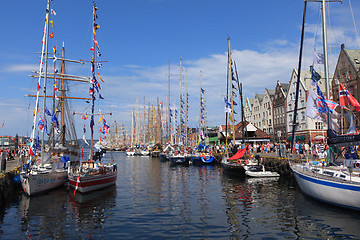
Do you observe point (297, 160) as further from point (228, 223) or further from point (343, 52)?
point (343, 52)

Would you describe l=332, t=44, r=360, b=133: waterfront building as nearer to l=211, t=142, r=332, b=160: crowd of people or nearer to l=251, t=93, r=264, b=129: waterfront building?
l=211, t=142, r=332, b=160: crowd of people

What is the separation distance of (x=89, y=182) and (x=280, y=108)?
226ft

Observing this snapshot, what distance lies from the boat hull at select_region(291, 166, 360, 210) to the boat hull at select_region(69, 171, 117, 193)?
658 inches

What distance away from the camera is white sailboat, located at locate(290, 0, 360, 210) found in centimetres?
1555

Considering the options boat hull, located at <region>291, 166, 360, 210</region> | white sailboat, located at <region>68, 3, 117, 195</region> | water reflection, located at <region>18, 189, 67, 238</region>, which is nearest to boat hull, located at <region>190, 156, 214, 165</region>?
white sailboat, located at <region>68, 3, 117, 195</region>

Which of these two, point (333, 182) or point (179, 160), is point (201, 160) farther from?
point (333, 182)

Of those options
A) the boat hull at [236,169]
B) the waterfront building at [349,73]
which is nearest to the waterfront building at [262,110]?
the waterfront building at [349,73]

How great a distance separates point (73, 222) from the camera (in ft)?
52.2

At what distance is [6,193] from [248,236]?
1916 centimetres

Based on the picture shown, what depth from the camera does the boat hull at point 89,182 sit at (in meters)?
23.4

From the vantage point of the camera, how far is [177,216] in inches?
664

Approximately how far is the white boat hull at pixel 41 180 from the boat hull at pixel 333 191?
20.9m

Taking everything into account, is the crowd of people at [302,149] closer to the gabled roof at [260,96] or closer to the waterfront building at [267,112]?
the waterfront building at [267,112]

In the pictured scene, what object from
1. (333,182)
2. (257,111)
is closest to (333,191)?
(333,182)
